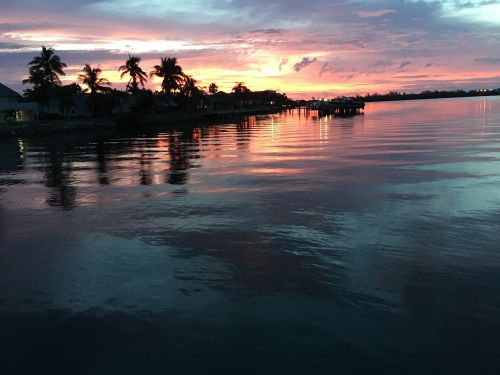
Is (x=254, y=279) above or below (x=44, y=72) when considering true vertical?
below

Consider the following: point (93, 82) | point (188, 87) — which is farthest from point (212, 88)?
point (93, 82)

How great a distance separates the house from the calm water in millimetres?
57742

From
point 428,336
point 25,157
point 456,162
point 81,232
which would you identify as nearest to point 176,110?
point 25,157

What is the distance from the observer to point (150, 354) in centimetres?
585

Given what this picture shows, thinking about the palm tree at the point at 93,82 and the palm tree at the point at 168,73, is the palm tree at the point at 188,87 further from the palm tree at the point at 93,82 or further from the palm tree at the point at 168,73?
the palm tree at the point at 93,82

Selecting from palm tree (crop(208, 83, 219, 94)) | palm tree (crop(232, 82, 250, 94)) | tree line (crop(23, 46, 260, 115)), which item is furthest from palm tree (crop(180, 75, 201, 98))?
palm tree (crop(232, 82, 250, 94))

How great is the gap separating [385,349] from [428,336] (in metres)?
0.74

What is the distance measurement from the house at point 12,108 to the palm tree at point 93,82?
8944 millimetres

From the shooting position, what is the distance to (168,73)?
87750 millimetres

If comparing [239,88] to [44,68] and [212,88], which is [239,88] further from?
[44,68]

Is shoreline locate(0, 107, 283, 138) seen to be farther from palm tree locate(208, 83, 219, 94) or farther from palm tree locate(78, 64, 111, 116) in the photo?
palm tree locate(208, 83, 219, 94)

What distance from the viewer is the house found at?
65.6 meters

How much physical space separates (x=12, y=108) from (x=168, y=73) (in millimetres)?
30454

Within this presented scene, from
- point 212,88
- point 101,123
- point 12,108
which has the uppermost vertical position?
point 212,88
